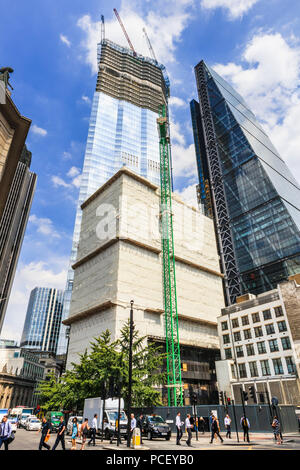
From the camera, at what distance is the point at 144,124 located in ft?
422

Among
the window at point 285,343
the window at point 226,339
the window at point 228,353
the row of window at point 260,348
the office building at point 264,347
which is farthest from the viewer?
the window at point 226,339

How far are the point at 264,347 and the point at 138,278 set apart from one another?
24240 millimetres

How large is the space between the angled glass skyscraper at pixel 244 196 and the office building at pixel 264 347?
3696 cm

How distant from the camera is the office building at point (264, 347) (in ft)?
153

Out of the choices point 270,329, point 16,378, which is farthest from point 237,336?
point 16,378

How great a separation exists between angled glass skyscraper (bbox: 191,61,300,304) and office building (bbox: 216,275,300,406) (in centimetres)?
3696

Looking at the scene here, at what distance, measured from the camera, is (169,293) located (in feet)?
193

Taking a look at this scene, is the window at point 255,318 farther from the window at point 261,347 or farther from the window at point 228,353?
the window at point 228,353

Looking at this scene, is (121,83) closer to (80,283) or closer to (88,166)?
(88,166)

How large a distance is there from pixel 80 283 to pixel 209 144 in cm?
9215

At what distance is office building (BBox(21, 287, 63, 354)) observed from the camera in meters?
178

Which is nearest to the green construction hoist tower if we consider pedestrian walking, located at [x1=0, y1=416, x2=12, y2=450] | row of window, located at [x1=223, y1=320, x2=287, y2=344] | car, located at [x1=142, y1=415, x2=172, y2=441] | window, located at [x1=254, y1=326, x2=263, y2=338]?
row of window, located at [x1=223, y1=320, x2=287, y2=344]

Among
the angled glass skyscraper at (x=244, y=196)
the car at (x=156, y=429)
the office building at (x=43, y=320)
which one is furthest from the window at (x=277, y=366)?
the office building at (x=43, y=320)

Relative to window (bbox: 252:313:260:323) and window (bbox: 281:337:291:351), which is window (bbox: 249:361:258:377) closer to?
window (bbox: 281:337:291:351)
